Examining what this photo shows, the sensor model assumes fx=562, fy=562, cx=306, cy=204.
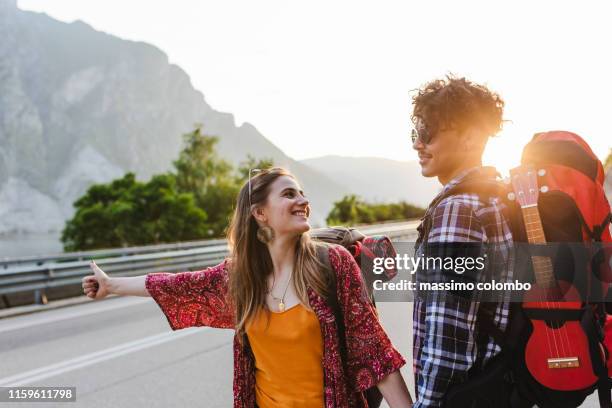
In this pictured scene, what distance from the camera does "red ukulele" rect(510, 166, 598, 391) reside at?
1.66 m

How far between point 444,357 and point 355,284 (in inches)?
27.4

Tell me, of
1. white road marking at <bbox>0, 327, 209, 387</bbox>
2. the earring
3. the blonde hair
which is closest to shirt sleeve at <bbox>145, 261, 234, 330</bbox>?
the blonde hair

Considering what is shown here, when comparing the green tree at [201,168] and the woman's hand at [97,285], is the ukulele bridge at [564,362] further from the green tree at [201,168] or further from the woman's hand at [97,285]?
the green tree at [201,168]

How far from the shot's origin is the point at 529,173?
176 cm

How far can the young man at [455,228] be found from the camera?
166 cm

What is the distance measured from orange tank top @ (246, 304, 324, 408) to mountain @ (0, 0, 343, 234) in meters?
98.0

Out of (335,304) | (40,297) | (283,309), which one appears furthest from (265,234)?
(40,297)

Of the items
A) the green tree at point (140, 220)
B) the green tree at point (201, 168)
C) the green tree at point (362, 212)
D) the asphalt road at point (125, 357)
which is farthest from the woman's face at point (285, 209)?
the green tree at point (201, 168)

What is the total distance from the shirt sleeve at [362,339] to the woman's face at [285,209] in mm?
283

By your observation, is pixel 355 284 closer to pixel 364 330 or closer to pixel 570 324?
pixel 364 330

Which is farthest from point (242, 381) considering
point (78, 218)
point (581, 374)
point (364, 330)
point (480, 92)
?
point (78, 218)

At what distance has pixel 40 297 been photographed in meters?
9.87

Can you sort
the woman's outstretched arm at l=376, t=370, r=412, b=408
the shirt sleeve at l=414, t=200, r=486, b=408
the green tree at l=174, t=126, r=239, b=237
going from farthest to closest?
the green tree at l=174, t=126, r=239, b=237
the woman's outstretched arm at l=376, t=370, r=412, b=408
the shirt sleeve at l=414, t=200, r=486, b=408

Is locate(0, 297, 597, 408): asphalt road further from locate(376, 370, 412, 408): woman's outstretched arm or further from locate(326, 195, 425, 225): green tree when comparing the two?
locate(326, 195, 425, 225): green tree
